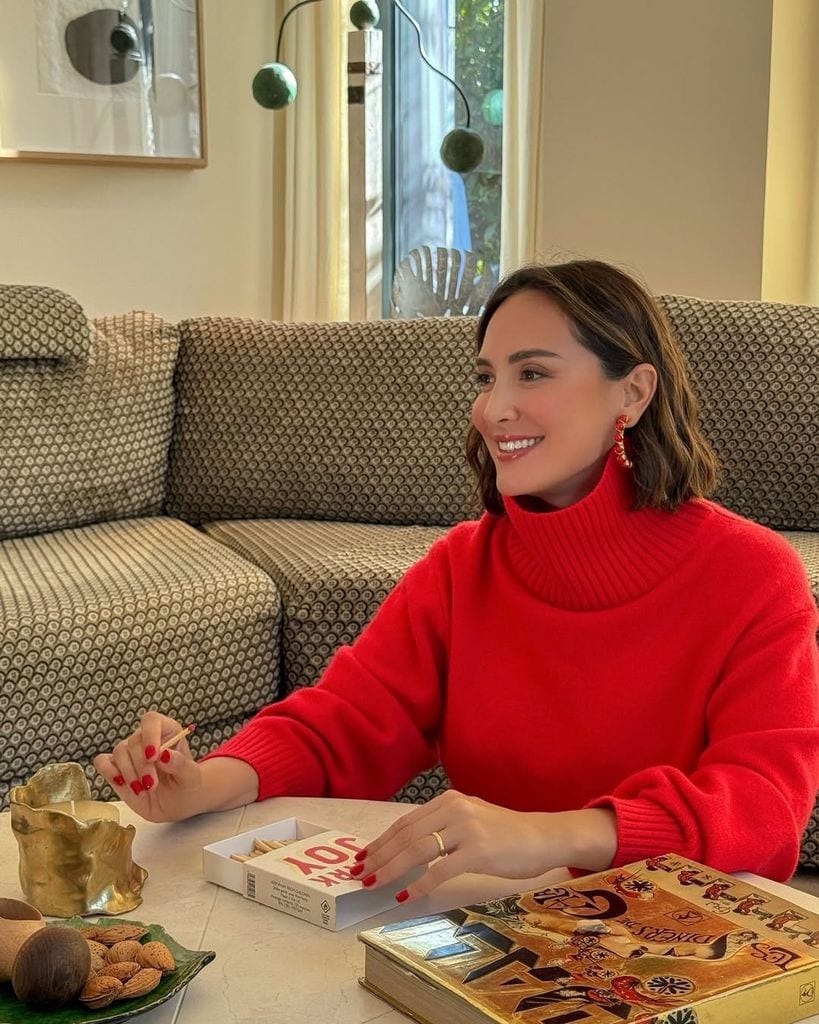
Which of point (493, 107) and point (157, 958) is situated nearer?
point (157, 958)

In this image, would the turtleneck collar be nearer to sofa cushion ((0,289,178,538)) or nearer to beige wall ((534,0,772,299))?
sofa cushion ((0,289,178,538))

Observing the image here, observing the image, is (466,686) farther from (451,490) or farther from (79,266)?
(79,266)

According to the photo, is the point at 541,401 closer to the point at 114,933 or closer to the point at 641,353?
the point at 641,353

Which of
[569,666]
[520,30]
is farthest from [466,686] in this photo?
[520,30]

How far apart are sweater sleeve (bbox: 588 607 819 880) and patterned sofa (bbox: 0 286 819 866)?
102 cm

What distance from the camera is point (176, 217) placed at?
4152mm

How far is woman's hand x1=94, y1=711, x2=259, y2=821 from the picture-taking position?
1.09m

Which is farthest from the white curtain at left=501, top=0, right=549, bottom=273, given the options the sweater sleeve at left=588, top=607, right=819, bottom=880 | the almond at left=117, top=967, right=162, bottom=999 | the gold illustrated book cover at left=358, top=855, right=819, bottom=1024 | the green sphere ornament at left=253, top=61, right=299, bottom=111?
the almond at left=117, top=967, right=162, bottom=999

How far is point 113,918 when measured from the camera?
903mm

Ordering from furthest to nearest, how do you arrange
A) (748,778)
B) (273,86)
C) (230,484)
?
(273,86) < (230,484) < (748,778)

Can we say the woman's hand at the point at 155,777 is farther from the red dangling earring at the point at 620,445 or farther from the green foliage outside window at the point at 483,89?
the green foliage outside window at the point at 483,89

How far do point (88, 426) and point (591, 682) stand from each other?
1.64 m

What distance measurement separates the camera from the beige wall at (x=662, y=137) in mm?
3199

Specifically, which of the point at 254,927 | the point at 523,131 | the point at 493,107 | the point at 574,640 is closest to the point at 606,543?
the point at 574,640
